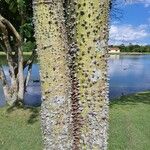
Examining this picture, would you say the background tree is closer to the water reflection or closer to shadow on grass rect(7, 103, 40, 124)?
shadow on grass rect(7, 103, 40, 124)

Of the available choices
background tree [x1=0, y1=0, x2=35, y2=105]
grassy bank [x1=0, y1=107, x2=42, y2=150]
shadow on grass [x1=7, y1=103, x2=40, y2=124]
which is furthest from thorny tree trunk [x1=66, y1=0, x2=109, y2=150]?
background tree [x1=0, y1=0, x2=35, y2=105]

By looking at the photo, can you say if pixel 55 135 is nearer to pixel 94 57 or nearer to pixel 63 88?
pixel 63 88

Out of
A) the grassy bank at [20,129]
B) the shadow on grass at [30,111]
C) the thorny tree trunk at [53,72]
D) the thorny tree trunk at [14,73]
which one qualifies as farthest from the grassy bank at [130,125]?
the thorny tree trunk at [53,72]

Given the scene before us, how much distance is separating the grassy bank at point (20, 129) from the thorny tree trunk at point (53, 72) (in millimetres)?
8725

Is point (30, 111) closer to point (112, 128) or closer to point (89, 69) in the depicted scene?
point (112, 128)

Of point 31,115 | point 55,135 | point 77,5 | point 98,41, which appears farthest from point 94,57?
point 31,115

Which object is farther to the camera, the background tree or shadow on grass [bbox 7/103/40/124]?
the background tree

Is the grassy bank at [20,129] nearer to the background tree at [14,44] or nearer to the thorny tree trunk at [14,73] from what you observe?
the thorny tree trunk at [14,73]

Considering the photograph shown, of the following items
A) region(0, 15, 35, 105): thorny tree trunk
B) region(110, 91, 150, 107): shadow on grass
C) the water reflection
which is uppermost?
region(0, 15, 35, 105): thorny tree trunk

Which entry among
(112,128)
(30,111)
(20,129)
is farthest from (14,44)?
(112,128)

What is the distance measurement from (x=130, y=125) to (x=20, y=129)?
3.35m

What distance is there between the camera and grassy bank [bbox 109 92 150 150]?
41.3 feet

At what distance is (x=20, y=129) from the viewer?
14.9m

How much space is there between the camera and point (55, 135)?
12.4 feet
